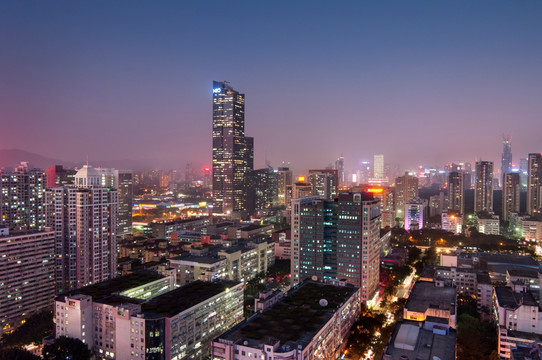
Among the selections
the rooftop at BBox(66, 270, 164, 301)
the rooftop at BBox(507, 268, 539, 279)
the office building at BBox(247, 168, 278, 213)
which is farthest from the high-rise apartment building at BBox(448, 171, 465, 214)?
the rooftop at BBox(66, 270, 164, 301)

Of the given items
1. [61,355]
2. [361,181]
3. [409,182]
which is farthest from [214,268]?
[361,181]

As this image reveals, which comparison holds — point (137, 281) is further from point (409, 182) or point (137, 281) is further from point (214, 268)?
point (409, 182)

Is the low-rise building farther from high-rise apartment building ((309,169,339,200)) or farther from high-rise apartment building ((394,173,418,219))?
high-rise apartment building ((394,173,418,219))

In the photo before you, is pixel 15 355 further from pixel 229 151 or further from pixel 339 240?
pixel 229 151

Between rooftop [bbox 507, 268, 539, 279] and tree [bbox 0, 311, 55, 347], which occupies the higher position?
rooftop [bbox 507, 268, 539, 279]

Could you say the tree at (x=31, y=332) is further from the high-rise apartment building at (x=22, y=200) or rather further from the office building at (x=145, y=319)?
the high-rise apartment building at (x=22, y=200)

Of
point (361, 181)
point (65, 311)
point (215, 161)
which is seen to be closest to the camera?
point (65, 311)
